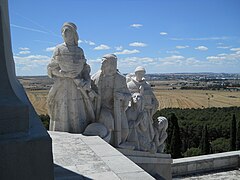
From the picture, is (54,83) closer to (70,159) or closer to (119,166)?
(70,159)

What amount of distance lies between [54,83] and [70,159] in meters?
2.42

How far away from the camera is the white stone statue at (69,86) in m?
6.22

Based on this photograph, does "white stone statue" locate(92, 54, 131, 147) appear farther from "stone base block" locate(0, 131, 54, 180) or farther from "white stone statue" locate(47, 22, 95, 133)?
"stone base block" locate(0, 131, 54, 180)

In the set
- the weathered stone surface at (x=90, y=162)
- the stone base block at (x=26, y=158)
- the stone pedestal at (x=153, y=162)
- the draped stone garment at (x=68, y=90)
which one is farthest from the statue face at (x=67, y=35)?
the stone base block at (x=26, y=158)

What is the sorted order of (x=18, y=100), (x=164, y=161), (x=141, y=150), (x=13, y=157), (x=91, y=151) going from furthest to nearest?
(x=164, y=161)
(x=141, y=150)
(x=91, y=151)
(x=18, y=100)
(x=13, y=157)

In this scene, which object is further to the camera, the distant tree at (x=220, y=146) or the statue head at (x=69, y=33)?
the distant tree at (x=220, y=146)

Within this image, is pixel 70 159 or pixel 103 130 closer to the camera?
pixel 70 159

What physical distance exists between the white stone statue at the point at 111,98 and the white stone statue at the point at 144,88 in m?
0.90

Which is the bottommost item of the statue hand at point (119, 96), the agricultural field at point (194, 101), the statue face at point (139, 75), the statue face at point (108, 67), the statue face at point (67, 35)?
the agricultural field at point (194, 101)

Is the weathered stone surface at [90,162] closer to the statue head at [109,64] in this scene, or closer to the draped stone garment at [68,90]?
the draped stone garment at [68,90]

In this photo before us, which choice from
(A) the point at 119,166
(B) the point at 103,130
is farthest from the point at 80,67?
(A) the point at 119,166

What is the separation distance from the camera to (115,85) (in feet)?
21.9

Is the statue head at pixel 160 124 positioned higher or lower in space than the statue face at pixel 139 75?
lower

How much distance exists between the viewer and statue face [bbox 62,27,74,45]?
6.24m
